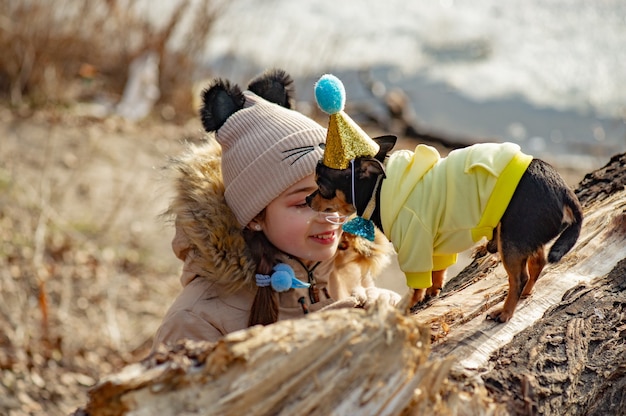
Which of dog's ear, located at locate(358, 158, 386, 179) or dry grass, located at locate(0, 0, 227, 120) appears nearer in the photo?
dog's ear, located at locate(358, 158, 386, 179)

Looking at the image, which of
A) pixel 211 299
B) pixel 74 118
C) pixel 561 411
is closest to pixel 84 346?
pixel 211 299

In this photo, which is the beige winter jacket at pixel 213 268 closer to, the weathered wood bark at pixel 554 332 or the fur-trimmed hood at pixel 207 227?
the fur-trimmed hood at pixel 207 227

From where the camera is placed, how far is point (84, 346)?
493 centimetres

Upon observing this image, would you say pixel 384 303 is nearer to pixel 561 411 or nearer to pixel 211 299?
pixel 561 411

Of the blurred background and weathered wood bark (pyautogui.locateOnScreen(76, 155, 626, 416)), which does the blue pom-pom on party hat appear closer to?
weathered wood bark (pyautogui.locateOnScreen(76, 155, 626, 416))

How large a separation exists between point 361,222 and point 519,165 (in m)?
0.62

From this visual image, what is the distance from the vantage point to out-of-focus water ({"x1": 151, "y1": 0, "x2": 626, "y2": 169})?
30.0ft

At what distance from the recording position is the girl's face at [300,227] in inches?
112

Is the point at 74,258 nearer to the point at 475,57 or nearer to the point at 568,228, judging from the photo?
the point at 568,228

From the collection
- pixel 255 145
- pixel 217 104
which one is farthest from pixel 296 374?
pixel 217 104

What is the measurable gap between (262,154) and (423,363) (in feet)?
3.66

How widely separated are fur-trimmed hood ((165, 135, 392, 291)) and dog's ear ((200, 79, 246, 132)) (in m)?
0.18

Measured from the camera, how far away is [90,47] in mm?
8930

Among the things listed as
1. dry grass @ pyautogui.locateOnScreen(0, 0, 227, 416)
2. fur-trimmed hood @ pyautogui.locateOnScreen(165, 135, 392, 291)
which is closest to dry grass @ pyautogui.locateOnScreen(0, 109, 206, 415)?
dry grass @ pyautogui.locateOnScreen(0, 0, 227, 416)
